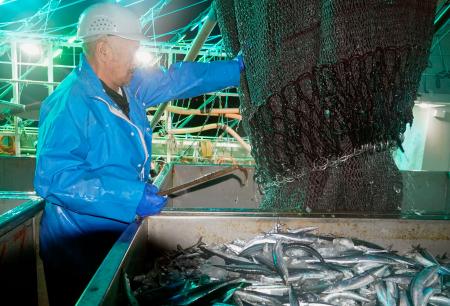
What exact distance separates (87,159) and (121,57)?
919 mm

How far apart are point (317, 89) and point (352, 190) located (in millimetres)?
1038

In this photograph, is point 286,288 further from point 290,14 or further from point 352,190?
point 290,14

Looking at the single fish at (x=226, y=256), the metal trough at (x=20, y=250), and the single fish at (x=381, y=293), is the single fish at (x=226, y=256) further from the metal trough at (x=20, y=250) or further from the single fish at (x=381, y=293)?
the metal trough at (x=20, y=250)

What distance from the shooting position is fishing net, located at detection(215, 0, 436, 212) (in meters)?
2.53

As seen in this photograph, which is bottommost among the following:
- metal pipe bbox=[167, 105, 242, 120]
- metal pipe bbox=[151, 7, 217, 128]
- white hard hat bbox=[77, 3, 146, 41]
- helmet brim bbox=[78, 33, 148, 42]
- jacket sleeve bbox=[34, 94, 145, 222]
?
jacket sleeve bbox=[34, 94, 145, 222]

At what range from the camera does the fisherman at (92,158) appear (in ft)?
7.63

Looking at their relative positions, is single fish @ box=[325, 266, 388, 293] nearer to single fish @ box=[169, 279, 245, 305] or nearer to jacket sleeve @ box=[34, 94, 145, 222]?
single fish @ box=[169, 279, 245, 305]

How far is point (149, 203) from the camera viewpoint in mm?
2475

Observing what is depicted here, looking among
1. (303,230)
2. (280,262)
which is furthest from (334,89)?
(280,262)

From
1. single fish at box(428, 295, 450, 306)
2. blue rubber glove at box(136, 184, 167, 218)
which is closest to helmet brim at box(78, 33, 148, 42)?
blue rubber glove at box(136, 184, 167, 218)

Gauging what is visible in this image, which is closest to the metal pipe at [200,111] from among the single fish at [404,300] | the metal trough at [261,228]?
the metal trough at [261,228]

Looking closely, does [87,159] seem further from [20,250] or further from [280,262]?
[280,262]

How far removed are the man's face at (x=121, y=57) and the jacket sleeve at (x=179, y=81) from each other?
62 centimetres

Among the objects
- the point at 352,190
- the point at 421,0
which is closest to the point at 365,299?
the point at 352,190
